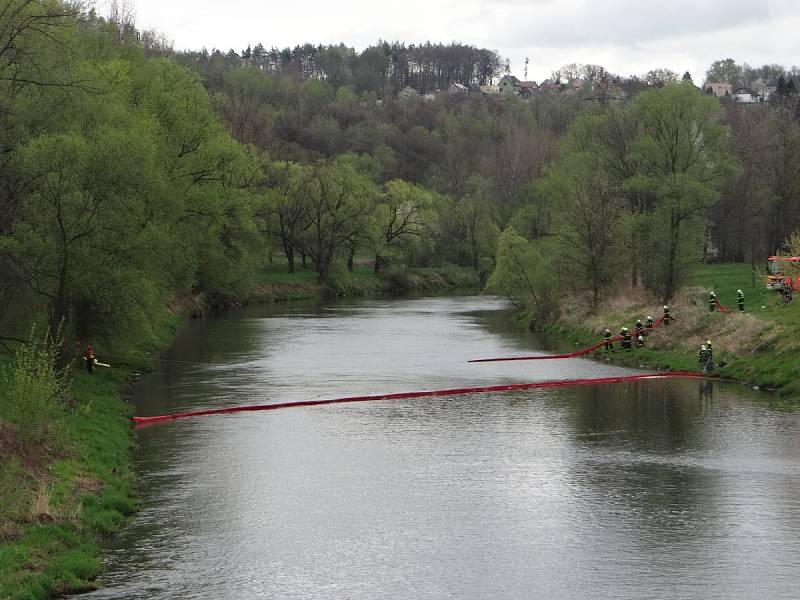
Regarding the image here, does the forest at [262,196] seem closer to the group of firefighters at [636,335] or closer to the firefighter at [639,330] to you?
the group of firefighters at [636,335]

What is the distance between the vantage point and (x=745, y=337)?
42.4 m

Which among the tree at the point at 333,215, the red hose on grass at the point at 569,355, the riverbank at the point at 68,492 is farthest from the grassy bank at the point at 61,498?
the tree at the point at 333,215

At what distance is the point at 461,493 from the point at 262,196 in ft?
227

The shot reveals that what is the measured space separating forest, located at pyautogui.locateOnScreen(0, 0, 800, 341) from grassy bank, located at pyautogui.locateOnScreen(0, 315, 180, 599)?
6.69 m

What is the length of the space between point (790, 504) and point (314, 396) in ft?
61.1

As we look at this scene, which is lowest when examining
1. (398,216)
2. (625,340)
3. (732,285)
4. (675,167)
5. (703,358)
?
(703,358)

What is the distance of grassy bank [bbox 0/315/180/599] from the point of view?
16.6 m

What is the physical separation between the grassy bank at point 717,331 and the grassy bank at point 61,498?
24.2m

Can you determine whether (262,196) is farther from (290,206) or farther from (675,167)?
(675,167)

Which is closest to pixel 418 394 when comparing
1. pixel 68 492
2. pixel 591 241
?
pixel 68 492

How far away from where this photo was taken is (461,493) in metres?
23.1

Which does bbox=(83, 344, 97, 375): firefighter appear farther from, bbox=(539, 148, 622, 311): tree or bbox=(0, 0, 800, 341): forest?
bbox=(539, 148, 622, 311): tree

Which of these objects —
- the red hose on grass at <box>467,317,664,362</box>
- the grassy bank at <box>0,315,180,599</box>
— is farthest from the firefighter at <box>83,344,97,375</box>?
the red hose on grass at <box>467,317,664,362</box>

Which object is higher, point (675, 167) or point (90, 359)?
point (675, 167)
